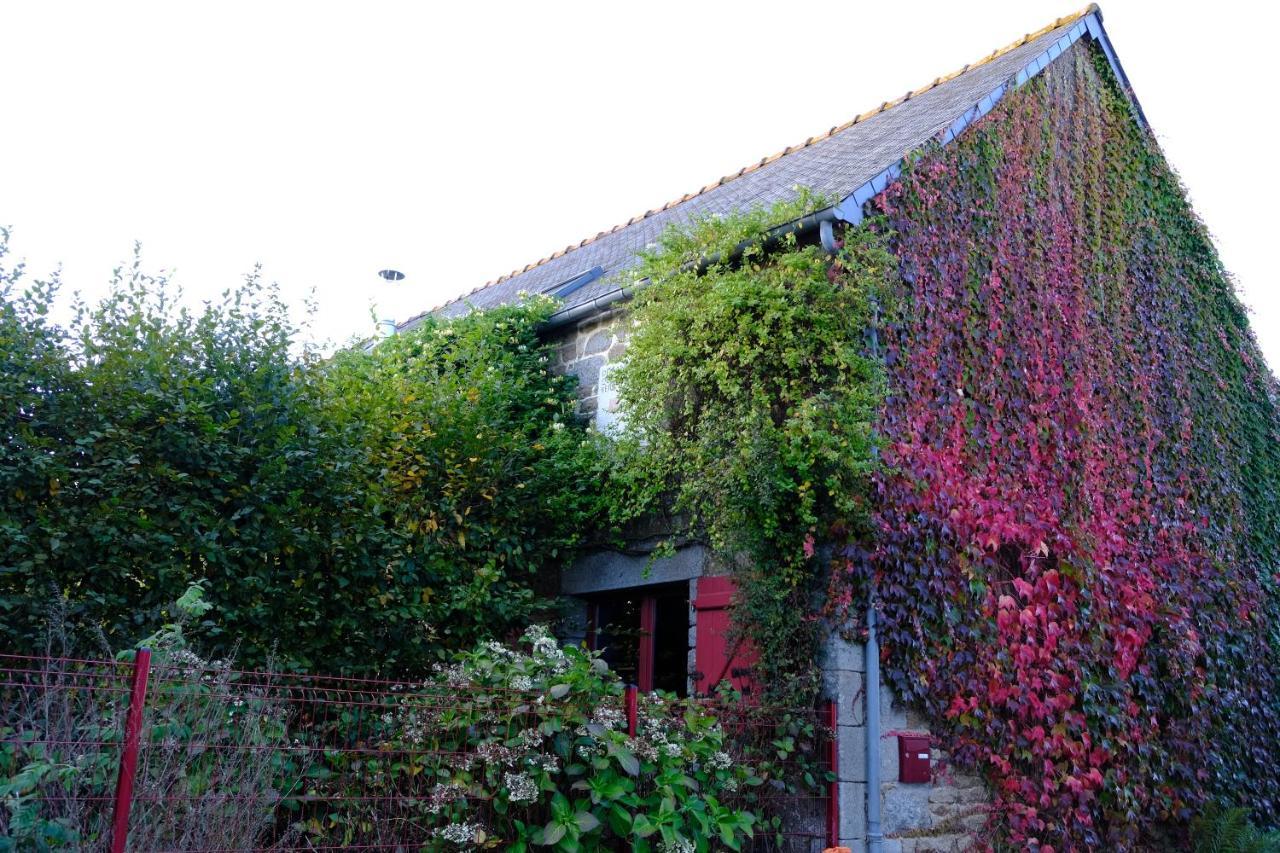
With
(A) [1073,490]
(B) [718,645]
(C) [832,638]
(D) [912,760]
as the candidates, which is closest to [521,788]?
(C) [832,638]

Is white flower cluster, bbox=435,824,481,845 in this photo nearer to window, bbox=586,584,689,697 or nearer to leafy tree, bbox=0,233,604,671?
leafy tree, bbox=0,233,604,671

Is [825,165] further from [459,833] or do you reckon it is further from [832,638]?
[459,833]

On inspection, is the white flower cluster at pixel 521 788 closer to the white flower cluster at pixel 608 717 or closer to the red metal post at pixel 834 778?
the white flower cluster at pixel 608 717

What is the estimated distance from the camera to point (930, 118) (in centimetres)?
822

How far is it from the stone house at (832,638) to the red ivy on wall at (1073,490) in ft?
0.70

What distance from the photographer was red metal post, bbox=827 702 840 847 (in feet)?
17.7

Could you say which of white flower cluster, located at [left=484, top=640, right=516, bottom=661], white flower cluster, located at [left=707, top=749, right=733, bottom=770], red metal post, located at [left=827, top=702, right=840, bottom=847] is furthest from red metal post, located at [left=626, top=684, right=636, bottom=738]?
red metal post, located at [left=827, top=702, right=840, bottom=847]

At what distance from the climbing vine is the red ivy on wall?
399mm

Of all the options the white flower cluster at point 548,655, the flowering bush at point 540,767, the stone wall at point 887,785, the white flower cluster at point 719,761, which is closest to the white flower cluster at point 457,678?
the flowering bush at point 540,767

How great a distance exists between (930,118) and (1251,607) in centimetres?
507

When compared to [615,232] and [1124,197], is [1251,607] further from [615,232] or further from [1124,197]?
[615,232]

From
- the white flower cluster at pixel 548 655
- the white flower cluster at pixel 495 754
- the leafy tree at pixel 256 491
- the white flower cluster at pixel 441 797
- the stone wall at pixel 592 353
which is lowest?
the white flower cluster at pixel 441 797

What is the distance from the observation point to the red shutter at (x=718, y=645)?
5969mm

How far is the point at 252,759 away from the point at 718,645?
2.99 meters
